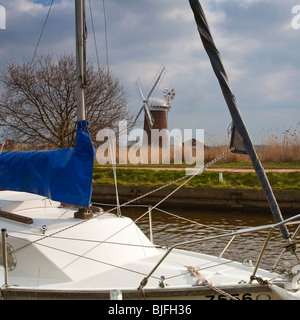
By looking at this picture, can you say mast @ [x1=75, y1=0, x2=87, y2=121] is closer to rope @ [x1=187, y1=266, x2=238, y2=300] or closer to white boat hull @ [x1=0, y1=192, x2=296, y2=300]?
white boat hull @ [x1=0, y1=192, x2=296, y2=300]

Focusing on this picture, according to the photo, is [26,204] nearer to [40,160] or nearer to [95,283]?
[40,160]

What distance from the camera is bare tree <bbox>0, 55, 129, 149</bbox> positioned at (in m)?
20.5

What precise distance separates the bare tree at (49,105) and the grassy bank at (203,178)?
318 cm

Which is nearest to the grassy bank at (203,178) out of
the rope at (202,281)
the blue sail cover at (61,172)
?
the blue sail cover at (61,172)

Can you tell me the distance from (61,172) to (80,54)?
192cm

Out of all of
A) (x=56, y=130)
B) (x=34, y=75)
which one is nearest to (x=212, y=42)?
(x=56, y=130)

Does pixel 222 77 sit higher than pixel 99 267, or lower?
higher

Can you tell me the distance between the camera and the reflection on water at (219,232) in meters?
8.67

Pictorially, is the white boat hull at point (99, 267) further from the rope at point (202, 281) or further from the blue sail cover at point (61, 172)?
the blue sail cover at point (61, 172)

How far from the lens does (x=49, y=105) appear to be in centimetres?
2092

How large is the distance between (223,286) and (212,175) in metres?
12.6
